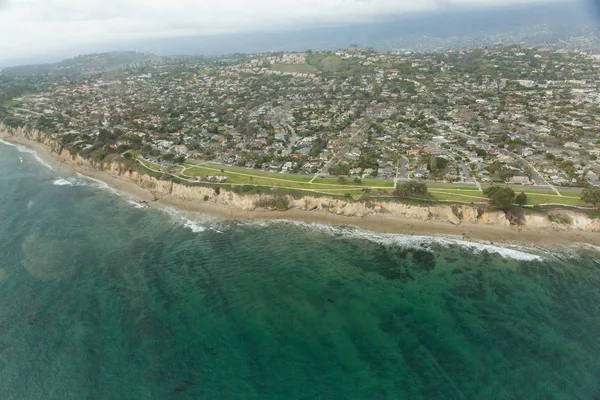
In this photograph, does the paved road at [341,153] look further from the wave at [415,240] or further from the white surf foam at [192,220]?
the white surf foam at [192,220]

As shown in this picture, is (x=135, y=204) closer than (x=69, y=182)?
Yes

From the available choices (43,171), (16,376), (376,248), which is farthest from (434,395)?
(43,171)

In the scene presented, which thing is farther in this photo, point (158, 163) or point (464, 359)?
point (158, 163)

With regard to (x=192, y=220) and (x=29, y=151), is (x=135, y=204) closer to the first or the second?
(x=192, y=220)

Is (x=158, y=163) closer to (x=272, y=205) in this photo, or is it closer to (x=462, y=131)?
(x=272, y=205)

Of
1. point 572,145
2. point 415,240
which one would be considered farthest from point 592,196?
point 572,145

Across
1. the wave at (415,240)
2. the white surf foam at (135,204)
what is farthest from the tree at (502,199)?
the white surf foam at (135,204)
